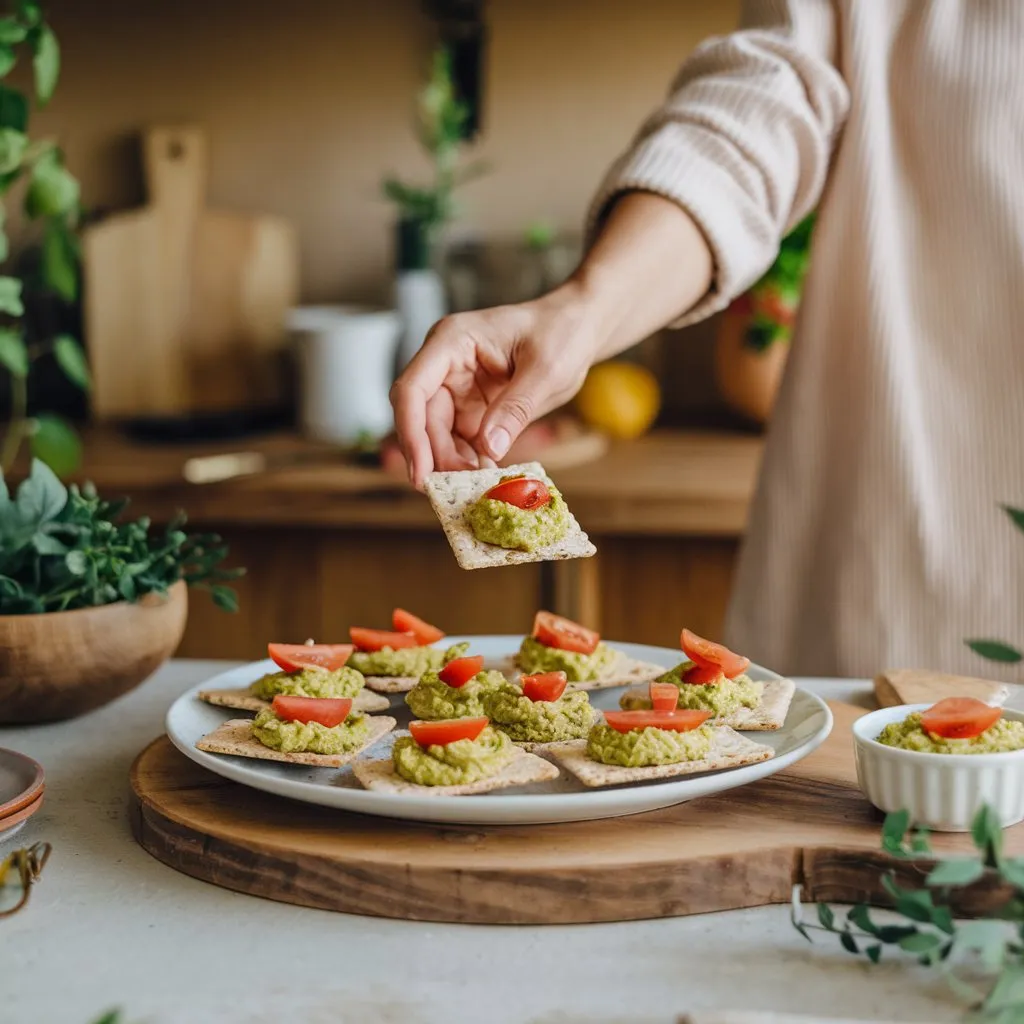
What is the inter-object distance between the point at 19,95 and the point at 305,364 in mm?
1466

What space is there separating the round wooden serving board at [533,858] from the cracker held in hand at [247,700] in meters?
0.21

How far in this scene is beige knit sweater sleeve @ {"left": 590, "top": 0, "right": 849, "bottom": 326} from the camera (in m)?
1.82

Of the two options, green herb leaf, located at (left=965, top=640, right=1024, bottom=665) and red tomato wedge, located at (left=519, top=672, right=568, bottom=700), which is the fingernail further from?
green herb leaf, located at (left=965, top=640, right=1024, bottom=665)

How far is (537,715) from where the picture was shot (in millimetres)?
1377

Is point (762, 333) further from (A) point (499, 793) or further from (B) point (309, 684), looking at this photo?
(A) point (499, 793)

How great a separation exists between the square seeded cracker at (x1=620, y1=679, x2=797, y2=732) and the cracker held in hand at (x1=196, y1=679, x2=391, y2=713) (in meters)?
0.28

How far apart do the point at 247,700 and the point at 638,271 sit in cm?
74

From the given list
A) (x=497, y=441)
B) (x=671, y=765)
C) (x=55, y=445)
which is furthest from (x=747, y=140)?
(x=55, y=445)

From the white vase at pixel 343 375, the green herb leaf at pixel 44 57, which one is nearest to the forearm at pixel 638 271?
the green herb leaf at pixel 44 57

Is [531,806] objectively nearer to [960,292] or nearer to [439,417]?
[439,417]

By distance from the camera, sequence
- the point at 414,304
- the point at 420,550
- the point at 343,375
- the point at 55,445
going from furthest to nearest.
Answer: the point at 414,304 < the point at 343,375 < the point at 420,550 < the point at 55,445

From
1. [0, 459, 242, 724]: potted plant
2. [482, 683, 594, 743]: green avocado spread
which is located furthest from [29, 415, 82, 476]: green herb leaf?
[482, 683, 594, 743]: green avocado spread

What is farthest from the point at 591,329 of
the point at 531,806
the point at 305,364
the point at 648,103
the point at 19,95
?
the point at 648,103

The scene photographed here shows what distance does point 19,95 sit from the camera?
1875 millimetres
